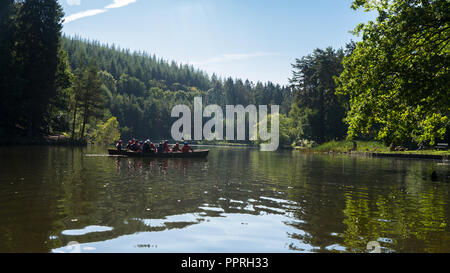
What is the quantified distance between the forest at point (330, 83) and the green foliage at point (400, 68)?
0.17 ft

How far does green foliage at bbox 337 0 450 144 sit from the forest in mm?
52

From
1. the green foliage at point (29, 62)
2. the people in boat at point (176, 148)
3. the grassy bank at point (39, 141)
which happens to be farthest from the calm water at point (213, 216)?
the green foliage at point (29, 62)

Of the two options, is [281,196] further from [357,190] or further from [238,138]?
[238,138]

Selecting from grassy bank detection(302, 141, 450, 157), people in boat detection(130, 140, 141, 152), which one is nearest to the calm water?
people in boat detection(130, 140, 141, 152)

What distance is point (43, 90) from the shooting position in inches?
2287

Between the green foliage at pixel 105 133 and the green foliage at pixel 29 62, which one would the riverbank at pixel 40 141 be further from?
the green foliage at pixel 105 133

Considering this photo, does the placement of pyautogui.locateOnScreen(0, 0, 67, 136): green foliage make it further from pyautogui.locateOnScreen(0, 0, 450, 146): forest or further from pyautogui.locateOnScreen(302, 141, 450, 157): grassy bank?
pyautogui.locateOnScreen(302, 141, 450, 157): grassy bank

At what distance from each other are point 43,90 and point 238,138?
94.6 m

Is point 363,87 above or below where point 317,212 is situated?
above

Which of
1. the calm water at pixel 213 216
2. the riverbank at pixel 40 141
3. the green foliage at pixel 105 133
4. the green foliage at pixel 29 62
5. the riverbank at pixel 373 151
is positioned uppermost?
the green foliage at pixel 29 62

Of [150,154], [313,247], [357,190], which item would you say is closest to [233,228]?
[313,247]

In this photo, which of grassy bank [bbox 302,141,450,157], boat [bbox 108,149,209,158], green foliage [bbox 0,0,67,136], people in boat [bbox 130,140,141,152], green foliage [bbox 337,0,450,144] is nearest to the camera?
green foliage [bbox 337,0,450,144]

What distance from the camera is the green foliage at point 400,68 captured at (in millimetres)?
17922

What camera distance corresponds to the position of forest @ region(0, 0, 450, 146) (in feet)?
60.7
